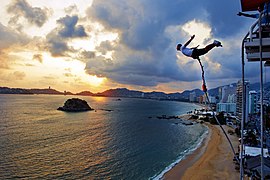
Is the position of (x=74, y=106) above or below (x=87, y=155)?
above

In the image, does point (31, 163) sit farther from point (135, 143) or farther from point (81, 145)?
point (135, 143)

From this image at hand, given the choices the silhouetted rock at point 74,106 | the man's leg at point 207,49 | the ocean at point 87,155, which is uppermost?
the man's leg at point 207,49

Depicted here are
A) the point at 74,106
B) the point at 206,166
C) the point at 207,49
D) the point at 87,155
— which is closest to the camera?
the point at 207,49

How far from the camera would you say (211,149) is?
2877 cm

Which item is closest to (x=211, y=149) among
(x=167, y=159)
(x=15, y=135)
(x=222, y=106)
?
(x=167, y=159)

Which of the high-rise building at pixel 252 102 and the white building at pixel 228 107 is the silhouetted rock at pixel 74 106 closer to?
the white building at pixel 228 107

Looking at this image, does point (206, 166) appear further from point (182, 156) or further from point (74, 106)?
point (74, 106)

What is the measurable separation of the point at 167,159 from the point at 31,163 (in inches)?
531

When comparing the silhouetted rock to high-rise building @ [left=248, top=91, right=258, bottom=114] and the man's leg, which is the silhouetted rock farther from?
the man's leg

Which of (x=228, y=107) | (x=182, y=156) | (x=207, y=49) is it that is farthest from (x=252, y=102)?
(x=207, y=49)

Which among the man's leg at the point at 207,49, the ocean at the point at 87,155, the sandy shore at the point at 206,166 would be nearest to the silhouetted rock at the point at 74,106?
the ocean at the point at 87,155

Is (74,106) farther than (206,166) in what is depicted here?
Yes

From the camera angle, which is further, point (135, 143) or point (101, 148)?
point (135, 143)

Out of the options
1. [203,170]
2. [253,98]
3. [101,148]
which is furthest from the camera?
[253,98]
